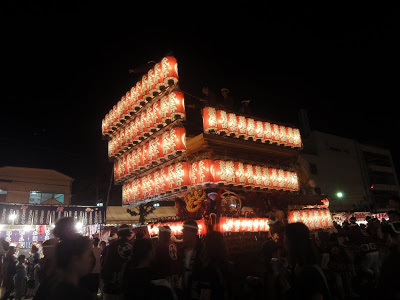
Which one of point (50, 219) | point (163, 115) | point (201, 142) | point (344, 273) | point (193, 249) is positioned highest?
point (163, 115)

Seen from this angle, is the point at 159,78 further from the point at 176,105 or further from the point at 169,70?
the point at 176,105

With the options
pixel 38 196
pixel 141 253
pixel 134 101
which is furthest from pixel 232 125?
pixel 38 196

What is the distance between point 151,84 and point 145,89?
572 mm

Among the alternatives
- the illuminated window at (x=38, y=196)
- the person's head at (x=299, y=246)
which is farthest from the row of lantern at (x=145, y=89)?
the illuminated window at (x=38, y=196)

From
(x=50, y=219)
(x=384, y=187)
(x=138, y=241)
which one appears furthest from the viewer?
(x=384, y=187)

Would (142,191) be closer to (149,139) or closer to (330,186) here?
(149,139)

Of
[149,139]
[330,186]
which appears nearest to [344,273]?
[149,139]

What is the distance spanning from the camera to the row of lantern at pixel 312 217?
1738 cm

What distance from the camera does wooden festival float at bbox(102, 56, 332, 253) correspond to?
1298cm

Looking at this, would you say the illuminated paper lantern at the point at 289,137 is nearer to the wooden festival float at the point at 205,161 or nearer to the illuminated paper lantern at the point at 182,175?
the wooden festival float at the point at 205,161

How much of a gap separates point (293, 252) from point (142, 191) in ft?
44.8

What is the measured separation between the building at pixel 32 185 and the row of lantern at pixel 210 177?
1583 centimetres

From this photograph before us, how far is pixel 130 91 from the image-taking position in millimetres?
15844

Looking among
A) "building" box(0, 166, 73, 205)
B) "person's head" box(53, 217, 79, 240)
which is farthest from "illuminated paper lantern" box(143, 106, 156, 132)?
"building" box(0, 166, 73, 205)
